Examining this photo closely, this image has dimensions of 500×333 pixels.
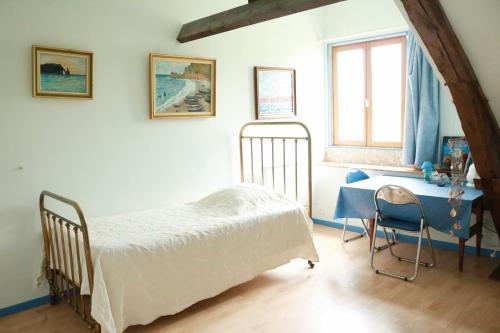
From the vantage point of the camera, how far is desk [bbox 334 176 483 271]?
122 inches

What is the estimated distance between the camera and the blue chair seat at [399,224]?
319 centimetres

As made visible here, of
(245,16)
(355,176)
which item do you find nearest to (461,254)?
(355,176)

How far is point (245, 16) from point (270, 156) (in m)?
1.63

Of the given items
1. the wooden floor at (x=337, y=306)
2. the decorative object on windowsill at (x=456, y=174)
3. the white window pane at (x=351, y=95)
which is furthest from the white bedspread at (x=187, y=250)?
the white window pane at (x=351, y=95)

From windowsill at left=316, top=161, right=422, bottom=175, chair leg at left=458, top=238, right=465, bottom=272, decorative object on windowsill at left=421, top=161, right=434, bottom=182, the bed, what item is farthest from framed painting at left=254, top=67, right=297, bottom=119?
chair leg at left=458, top=238, right=465, bottom=272

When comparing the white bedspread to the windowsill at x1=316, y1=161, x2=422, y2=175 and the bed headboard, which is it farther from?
the windowsill at x1=316, y1=161, x2=422, y2=175

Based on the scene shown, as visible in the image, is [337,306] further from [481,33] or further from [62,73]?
[62,73]

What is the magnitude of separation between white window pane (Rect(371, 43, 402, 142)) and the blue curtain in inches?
11.2

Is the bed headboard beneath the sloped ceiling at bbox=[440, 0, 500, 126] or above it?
beneath

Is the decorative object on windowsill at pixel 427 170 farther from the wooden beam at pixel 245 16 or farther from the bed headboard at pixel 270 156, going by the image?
the wooden beam at pixel 245 16

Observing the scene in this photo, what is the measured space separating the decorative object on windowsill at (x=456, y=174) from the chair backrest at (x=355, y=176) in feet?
2.42

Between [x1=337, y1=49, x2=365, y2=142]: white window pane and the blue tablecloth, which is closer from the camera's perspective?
the blue tablecloth

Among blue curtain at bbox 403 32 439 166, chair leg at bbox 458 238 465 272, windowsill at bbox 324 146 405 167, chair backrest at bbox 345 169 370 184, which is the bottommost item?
chair leg at bbox 458 238 465 272

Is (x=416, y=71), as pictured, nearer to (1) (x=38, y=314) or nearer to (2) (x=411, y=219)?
(2) (x=411, y=219)
